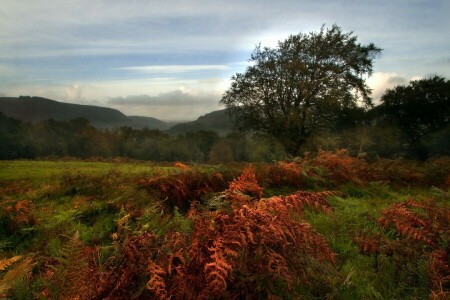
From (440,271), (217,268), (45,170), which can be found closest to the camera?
(217,268)

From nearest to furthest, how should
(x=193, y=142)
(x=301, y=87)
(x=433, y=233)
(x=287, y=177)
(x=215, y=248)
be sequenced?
(x=215, y=248)
(x=433, y=233)
(x=287, y=177)
(x=301, y=87)
(x=193, y=142)

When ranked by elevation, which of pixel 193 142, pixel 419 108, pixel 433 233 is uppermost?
pixel 419 108

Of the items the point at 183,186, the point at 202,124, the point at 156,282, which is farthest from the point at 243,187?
the point at 202,124

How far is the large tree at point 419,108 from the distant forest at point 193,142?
125 cm

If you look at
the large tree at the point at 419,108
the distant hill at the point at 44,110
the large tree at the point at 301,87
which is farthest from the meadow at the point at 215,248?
the distant hill at the point at 44,110

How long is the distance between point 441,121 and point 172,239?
36.3 meters

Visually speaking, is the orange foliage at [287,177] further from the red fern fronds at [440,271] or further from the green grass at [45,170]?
the red fern fronds at [440,271]

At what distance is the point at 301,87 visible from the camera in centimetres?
2095

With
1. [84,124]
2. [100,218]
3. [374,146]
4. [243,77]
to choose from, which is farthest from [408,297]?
[84,124]

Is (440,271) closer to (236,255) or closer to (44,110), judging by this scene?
(236,255)

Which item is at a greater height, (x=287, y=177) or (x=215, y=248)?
(x=215, y=248)

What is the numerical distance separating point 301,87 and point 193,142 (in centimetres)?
3535

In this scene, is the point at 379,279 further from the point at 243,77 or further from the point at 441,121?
the point at 441,121

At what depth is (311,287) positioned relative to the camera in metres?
2.65
